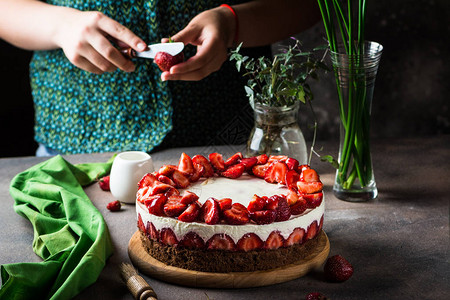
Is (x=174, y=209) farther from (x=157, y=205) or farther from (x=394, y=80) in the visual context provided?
Answer: (x=394, y=80)

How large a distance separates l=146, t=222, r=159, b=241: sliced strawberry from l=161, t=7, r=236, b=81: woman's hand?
0.56 metres

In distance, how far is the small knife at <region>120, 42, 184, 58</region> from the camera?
160 centimetres

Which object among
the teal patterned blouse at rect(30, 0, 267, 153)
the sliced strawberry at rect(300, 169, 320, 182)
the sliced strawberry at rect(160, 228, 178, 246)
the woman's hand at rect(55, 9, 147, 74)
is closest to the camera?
the sliced strawberry at rect(160, 228, 178, 246)

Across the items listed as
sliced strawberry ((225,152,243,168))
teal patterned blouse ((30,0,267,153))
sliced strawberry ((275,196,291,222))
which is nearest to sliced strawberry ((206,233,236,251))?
sliced strawberry ((275,196,291,222))

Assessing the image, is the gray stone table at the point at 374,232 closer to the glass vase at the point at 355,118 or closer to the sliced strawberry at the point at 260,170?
the glass vase at the point at 355,118

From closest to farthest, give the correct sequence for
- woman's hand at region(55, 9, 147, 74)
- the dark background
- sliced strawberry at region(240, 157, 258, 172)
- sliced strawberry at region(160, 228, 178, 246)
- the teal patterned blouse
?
sliced strawberry at region(160, 228, 178, 246) < sliced strawberry at region(240, 157, 258, 172) < woman's hand at region(55, 9, 147, 74) < the teal patterned blouse < the dark background

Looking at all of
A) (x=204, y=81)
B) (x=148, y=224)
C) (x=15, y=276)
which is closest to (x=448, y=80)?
(x=204, y=81)

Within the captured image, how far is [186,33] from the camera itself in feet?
5.74

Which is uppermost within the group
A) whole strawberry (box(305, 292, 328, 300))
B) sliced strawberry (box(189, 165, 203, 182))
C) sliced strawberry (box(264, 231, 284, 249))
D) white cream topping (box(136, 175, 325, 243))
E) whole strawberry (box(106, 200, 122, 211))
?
sliced strawberry (box(189, 165, 203, 182))

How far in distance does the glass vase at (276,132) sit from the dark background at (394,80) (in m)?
1.43

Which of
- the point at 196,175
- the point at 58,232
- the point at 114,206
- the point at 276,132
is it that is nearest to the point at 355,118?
the point at 276,132

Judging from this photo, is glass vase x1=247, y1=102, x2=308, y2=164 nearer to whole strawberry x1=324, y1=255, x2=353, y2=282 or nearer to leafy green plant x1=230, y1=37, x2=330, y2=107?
leafy green plant x1=230, y1=37, x2=330, y2=107

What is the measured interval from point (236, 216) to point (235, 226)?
0.07 ft

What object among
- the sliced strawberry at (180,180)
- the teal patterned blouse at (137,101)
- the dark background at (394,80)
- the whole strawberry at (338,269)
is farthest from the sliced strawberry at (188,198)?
the dark background at (394,80)
